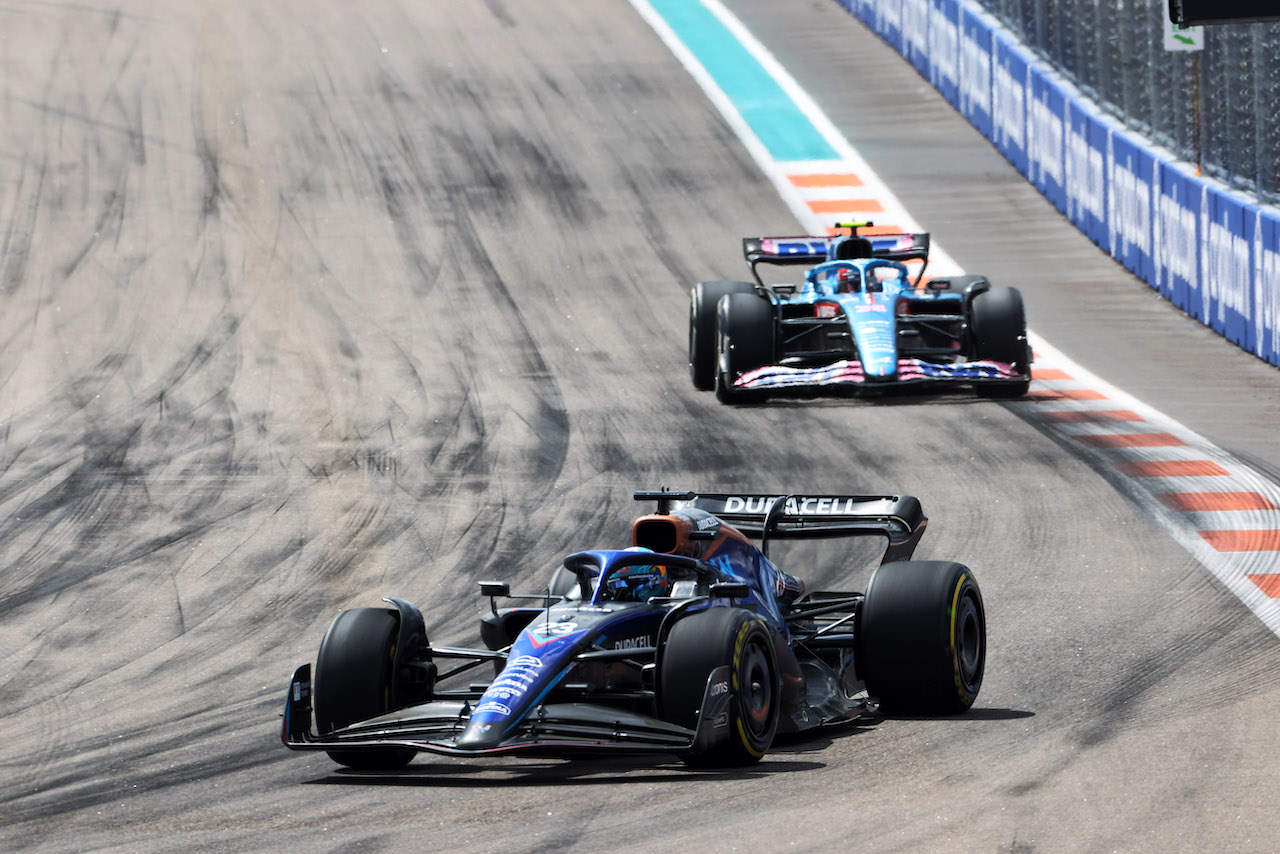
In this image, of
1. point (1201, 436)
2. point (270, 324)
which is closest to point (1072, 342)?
point (1201, 436)

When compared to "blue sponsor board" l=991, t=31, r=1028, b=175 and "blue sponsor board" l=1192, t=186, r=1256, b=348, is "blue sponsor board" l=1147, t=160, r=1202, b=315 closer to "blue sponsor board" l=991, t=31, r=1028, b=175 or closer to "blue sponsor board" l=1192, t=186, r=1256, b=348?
"blue sponsor board" l=1192, t=186, r=1256, b=348

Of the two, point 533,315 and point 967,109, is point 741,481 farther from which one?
point 967,109

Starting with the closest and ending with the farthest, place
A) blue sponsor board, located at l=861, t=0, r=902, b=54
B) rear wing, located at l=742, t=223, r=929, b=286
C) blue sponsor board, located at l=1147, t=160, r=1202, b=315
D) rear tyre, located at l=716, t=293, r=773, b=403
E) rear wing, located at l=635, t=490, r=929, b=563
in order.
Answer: rear wing, located at l=635, t=490, r=929, b=563, rear tyre, located at l=716, t=293, r=773, b=403, rear wing, located at l=742, t=223, r=929, b=286, blue sponsor board, located at l=1147, t=160, r=1202, b=315, blue sponsor board, located at l=861, t=0, r=902, b=54

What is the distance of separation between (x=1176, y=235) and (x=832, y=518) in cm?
1236

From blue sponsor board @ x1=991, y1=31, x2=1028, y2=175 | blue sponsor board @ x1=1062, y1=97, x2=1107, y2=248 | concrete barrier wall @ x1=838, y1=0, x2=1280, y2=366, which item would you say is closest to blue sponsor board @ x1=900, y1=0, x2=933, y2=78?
concrete barrier wall @ x1=838, y1=0, x2=1280, y2=366

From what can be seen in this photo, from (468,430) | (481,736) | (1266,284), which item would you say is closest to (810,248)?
(468,430)

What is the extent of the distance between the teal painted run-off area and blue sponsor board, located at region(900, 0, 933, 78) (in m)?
2.56

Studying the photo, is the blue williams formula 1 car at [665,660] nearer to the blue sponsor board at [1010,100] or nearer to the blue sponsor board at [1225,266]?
the blue sponsor board at [1225,266]

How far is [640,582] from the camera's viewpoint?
30.0 ft

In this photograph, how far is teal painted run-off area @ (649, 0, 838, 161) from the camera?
27891 mm

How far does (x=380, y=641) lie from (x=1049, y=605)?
183 inches

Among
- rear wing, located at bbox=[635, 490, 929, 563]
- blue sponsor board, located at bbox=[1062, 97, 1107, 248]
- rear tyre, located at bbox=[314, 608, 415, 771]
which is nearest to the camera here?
rear tyre, located at bbox=[314, 608, 415, 771]

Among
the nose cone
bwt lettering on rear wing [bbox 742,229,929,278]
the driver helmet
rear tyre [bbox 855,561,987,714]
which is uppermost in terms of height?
the driver helmet

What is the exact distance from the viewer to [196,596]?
1287 cm
